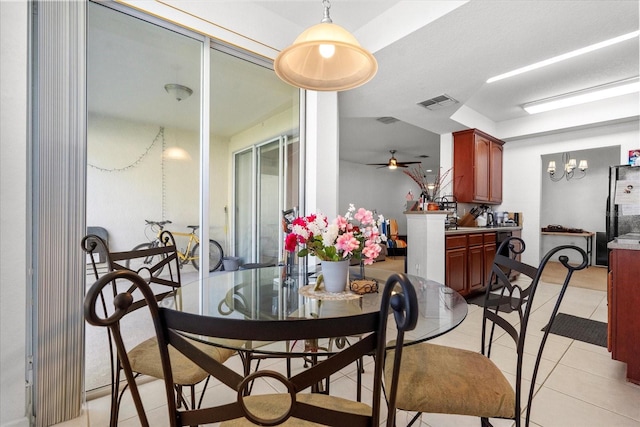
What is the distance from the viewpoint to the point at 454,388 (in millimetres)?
1028

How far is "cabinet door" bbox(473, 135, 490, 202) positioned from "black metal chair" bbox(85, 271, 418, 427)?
4.54m

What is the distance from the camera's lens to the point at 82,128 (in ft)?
5.34

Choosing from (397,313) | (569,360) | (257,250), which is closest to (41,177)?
(257,250)

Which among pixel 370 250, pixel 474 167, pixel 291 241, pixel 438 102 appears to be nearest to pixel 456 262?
pixel 474 167

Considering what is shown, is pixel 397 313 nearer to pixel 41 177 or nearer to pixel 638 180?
pixel 41 177

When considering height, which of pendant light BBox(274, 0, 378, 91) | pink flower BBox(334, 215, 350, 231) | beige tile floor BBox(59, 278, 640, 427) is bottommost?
beige tile floor BBox(59, 278, 640, 427)

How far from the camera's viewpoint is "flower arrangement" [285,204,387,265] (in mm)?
1322

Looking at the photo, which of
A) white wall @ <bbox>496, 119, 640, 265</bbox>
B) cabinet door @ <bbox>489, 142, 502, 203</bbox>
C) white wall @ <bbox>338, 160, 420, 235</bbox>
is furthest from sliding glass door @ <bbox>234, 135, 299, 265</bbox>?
white wall @ <bbox>338, 160, 420, 235</bbox>

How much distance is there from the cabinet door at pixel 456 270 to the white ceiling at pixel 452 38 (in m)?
1.86

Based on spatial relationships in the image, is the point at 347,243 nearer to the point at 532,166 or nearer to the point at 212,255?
the point at 212,255

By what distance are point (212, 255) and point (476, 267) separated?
339cm

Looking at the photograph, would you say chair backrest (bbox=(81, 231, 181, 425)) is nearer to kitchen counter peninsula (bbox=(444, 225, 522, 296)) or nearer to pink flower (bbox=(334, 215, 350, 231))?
pink flower (bbox=(334, 215, 350, 231))

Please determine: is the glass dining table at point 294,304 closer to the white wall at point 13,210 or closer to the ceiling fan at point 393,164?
the white wall at point 13,210

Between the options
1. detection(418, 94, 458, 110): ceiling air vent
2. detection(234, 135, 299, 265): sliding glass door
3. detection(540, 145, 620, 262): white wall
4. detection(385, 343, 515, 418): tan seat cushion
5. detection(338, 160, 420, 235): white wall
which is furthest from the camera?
detection(338, 160, 420, 235): white wall
